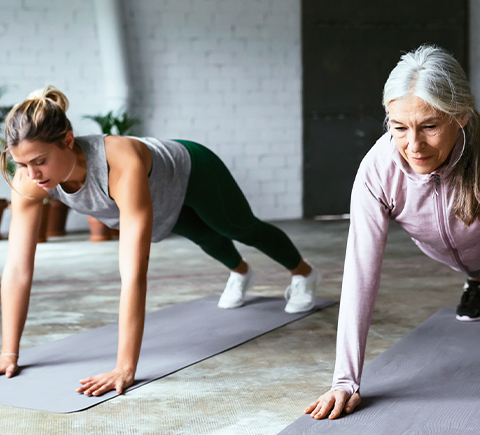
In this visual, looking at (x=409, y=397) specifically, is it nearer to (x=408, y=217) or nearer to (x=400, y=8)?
(x=408, y=217)

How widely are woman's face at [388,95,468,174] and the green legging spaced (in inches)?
42.7

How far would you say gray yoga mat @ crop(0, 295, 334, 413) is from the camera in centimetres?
184

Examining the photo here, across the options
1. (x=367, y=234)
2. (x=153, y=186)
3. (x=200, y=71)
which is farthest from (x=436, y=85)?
(x=200, y=71)

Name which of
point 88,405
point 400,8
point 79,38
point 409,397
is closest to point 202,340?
point 88,405

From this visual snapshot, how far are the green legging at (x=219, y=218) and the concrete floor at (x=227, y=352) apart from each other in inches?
14.6

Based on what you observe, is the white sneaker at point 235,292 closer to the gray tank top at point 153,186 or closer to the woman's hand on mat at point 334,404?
the gray tank top at point 153,186

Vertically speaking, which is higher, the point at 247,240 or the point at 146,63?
the point at 146,63

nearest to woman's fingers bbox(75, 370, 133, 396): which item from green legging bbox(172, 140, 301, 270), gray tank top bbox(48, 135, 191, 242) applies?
gray tank top bbox(48, 135, 191, 242)

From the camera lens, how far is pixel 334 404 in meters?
1.61

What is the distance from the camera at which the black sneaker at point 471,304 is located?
98.4 inches

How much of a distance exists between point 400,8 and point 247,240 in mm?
5291

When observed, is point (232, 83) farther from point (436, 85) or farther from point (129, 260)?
point (436, 85)

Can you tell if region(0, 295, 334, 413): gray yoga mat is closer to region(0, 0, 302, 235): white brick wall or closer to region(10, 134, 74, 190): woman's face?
region(10, 134, 74, 190): woman's face

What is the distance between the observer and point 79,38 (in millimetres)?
6363
